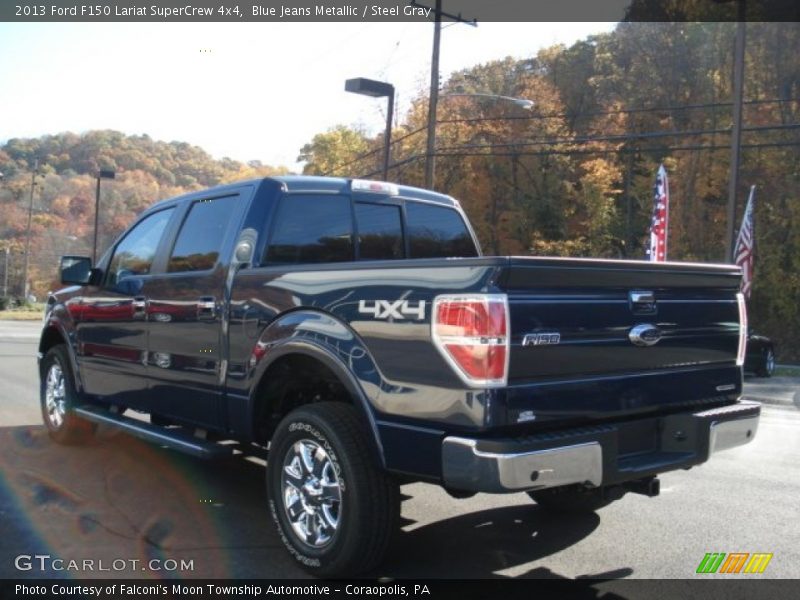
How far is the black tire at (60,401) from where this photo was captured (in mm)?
6461

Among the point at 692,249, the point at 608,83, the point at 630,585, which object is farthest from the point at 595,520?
the point at 608,83

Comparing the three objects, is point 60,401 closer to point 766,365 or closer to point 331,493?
point 331,493

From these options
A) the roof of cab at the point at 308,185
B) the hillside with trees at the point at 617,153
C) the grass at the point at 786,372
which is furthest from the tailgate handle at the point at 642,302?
the hillside with trees at the point at 617,153

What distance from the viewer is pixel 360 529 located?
3.58 meters

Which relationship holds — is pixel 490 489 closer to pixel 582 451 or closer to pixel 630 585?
pixel 582 451

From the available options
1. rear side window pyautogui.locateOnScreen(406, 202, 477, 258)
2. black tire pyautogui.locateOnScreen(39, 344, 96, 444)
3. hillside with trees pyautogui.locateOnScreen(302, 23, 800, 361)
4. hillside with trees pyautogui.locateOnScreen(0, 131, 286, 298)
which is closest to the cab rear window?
rear side window pyautogui.locateOnScreen(406, 202, 477, 258)

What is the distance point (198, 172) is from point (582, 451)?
45254 mm

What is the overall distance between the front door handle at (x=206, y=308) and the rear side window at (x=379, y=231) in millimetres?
1006

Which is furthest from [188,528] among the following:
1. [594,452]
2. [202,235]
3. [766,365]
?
[766,365]

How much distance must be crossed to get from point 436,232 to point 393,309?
2.23 meters

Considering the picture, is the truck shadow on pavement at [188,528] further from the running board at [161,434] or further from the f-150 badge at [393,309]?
the f-150 badge at [393,309]

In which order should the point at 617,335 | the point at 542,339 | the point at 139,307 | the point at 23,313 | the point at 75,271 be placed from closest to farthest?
the point at 542,339 < the point at 617,335 < the point at 139,307 < the point at 75,271 < the point at 23,313

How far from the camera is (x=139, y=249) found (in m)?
5.86

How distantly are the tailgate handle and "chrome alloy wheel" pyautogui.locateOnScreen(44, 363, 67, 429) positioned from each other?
4.90 meters
